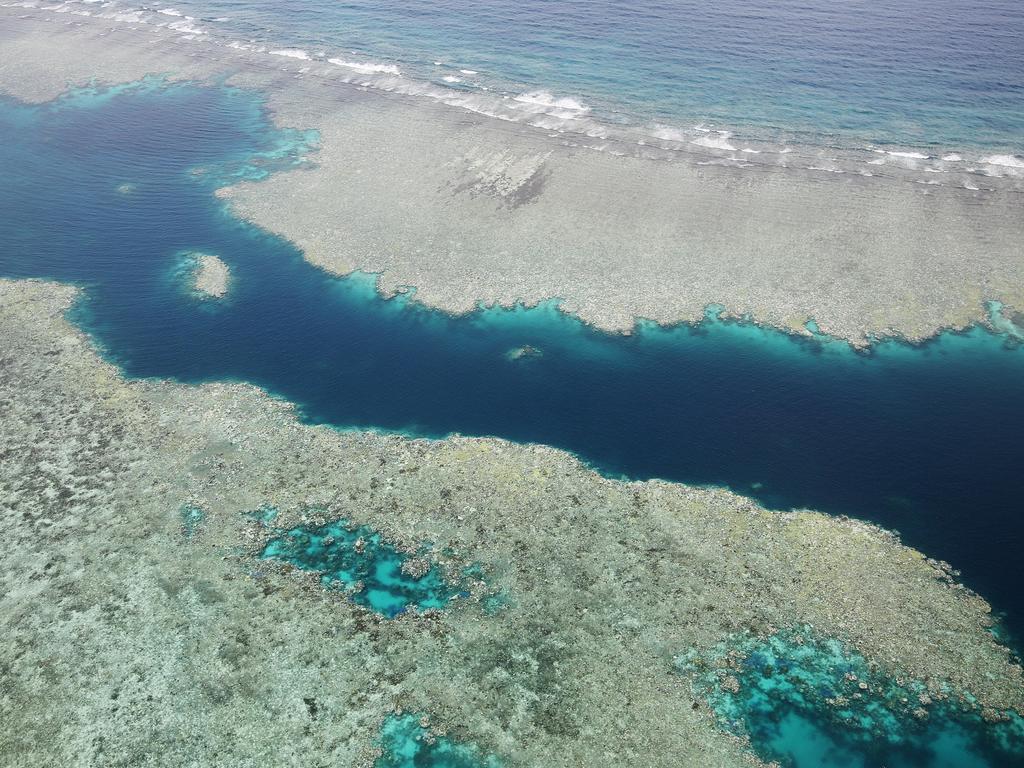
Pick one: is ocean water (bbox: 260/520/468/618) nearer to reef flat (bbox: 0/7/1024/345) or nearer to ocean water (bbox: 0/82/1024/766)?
ocean water (bbox: 0/82/1024/766)

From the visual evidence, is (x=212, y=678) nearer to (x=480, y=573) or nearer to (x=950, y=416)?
(x=480, y=573)

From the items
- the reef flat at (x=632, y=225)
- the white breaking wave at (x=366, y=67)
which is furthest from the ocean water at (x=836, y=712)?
the white breaking wave at (x=366, y=67)

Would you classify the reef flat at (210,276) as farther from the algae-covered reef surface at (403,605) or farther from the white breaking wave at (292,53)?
the white breaking wave at (292,53)

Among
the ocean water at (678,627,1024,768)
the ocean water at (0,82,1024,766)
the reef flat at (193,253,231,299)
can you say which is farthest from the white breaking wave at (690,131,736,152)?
the ocean water at (678,627,1024,768)

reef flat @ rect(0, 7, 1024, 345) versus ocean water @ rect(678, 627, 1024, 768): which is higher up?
reef flat @ rect(0, 7, 1024, 345)

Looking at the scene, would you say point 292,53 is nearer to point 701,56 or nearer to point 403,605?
point 701,56

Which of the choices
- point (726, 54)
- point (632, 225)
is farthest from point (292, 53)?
point (632, 225)
